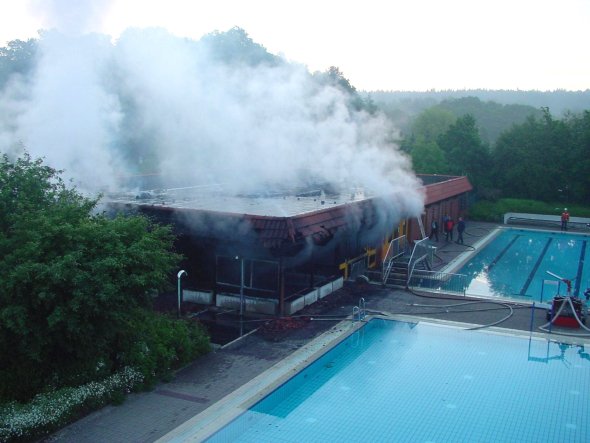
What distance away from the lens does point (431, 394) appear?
9406 mm

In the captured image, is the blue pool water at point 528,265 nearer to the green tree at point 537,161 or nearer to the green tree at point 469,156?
the green tree at point 537,161

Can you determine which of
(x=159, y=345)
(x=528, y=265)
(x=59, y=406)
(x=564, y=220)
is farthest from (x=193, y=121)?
(x=564, y=220)

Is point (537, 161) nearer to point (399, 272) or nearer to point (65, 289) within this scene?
point (399, 272)

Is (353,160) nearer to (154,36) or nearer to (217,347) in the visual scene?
(154,36)

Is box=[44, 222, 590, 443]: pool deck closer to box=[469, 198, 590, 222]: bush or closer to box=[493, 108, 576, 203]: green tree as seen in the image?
box=[469, 198, 590, 222]: bush

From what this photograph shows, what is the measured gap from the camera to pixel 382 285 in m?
16.1

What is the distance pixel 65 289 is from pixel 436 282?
11399 millimetres

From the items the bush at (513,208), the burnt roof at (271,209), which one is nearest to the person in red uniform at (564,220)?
the bush at (513,208)

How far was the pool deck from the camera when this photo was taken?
7.97 metres

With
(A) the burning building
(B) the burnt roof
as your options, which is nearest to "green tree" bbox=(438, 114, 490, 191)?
(B) the burnt roof

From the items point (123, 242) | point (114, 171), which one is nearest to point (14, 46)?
point (114, 171)

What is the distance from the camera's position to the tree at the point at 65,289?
793 cm

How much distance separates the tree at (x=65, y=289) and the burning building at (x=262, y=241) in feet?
10.3

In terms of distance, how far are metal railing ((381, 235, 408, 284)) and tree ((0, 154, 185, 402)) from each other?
837cm
